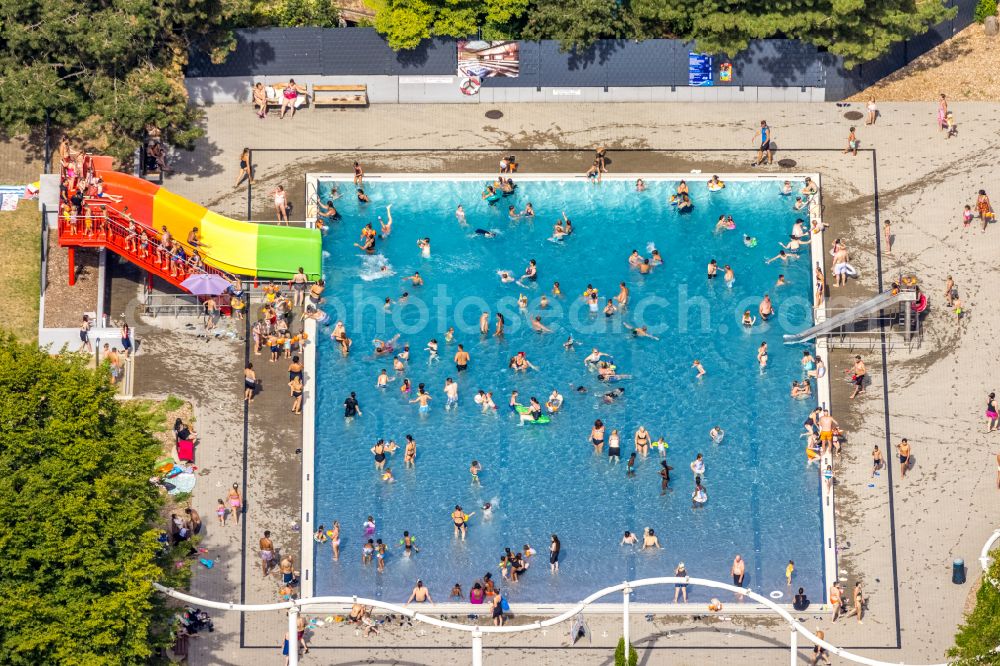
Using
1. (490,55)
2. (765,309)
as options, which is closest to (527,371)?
(765,309)

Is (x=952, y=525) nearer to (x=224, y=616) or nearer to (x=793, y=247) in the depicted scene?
(x=793, y=247)

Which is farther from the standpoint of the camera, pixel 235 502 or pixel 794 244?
pixel 794 244

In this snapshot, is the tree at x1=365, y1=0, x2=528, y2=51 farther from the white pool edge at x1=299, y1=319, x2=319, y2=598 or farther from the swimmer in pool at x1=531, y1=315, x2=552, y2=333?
the white pool edge at x1=299, y1=319, x2=319, y2=598

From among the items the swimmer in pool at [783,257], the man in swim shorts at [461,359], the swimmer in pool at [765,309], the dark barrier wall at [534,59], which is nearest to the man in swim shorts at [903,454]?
the swimmer in pool at [765,309]

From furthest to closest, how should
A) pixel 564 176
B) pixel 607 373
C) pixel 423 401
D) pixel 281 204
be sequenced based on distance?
1. pixel 564 176
2. pixel 281 204
3. pixel 607 373
4. pixel 423 401

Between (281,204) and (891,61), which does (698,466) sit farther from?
(891,61)

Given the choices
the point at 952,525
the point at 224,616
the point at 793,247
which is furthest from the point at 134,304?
the point at 952,525
